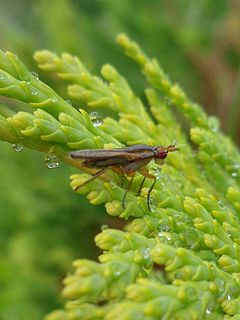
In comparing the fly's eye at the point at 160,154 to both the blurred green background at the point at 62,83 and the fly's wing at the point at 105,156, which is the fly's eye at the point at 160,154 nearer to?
the fly's wing at the point at 105,156

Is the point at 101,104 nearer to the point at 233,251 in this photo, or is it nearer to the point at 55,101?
the point at 55,101

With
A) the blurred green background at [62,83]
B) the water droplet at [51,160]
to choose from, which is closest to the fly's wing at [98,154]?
the water droplet at [51,160]

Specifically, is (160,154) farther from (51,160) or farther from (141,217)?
(51,160)

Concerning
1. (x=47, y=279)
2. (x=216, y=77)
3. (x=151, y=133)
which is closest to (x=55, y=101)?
(x=151, y=133)

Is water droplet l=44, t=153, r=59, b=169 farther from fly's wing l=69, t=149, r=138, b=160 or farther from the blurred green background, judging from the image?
the blurred green background

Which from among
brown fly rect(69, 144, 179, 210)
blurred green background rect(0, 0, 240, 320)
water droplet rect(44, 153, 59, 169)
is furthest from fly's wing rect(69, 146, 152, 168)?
blurred green background rect(0, 0, 240, 320)

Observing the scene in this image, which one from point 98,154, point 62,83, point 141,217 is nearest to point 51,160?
point 98,154
